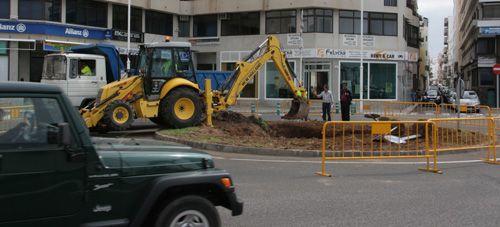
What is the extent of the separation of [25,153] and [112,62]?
1809 centimetres

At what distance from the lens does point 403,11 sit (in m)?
43.0

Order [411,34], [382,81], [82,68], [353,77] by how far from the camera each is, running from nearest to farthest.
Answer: [82,68]
[353,77]
[382,81]
[411,34]

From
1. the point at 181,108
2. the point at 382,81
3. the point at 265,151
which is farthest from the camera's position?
the point at 382,81

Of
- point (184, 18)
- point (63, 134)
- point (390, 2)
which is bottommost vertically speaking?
point (63, 134)

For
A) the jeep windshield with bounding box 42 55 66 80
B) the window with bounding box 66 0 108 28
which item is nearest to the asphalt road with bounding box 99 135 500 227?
the jeep windshield with bounding box 42 55 66 80

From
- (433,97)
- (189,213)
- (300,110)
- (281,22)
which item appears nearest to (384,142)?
(300,110)

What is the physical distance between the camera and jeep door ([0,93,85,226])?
14.3 feet

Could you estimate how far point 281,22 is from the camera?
1645 inches

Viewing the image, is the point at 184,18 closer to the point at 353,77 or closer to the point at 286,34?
the point at 286,34

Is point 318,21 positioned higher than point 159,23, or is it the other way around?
point 159,23

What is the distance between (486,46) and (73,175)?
60.5m

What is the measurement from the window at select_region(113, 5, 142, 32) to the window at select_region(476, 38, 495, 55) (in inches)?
1456

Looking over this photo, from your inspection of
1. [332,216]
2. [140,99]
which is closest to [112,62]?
[140,99]

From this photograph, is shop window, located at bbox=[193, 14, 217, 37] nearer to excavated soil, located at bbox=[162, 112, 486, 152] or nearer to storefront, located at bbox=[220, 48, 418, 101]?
storefront, located at bbox=[220, 48, 418, 101]
